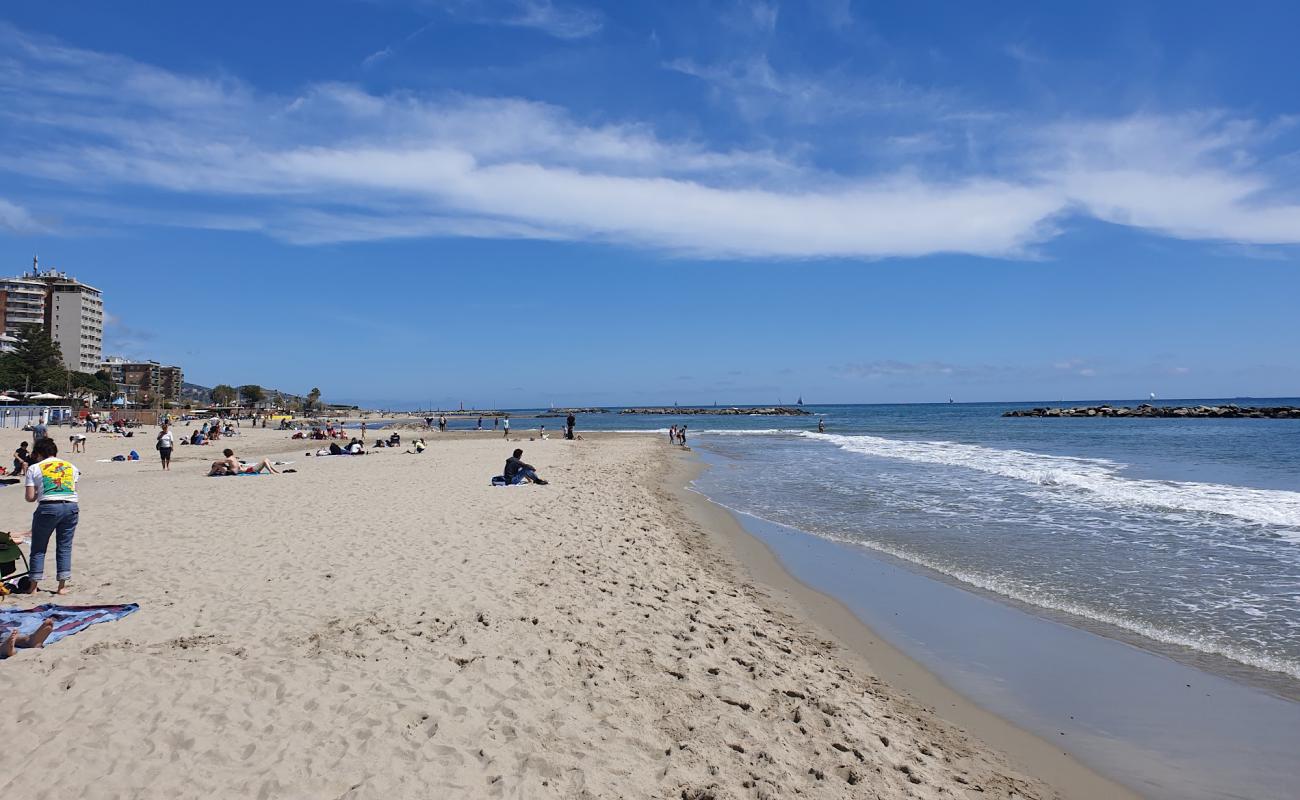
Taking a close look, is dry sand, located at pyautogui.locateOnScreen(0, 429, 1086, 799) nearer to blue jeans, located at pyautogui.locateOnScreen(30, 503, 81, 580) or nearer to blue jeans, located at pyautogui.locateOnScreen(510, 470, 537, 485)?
blue jeans, located at pyautogui.locateOnScreen(30, 503, 81, 580)

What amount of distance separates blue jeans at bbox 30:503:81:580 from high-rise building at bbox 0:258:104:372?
466ft

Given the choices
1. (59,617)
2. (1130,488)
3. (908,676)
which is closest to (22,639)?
(59,617)

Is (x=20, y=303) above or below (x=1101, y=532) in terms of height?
above

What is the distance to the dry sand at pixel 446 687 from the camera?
3877 millimetres

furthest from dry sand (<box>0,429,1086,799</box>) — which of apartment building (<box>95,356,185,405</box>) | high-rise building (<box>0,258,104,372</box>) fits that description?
apartment building (<box>95,356,185,405</box>)

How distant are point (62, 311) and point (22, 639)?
15671 cm

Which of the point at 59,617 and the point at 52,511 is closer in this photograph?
the point at 59,617

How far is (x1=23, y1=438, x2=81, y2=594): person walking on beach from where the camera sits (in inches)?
279

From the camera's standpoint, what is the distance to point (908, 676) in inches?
251

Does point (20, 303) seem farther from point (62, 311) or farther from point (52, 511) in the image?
point (52, 511)

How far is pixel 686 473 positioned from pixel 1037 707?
20.1 m

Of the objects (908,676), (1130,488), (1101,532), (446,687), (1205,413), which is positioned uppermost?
(1205,413)

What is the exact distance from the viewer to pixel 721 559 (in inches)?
430

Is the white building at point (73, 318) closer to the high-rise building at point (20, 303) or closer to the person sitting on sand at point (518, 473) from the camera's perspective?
the high-rise building at point (20, 303)
